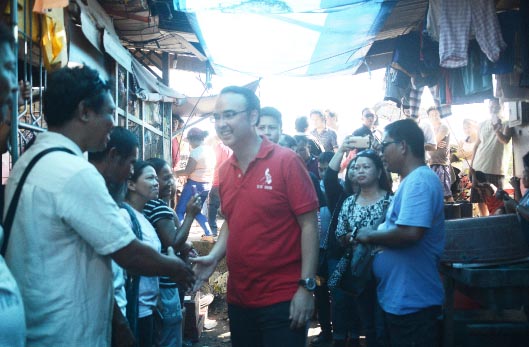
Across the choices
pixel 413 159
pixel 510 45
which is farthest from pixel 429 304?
pixel 510 45

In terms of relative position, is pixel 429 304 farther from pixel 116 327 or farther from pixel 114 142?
pixel 114 142

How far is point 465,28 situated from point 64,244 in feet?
16.5

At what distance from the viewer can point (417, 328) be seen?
314 cm

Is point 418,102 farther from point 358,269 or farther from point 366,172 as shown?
point 358,269

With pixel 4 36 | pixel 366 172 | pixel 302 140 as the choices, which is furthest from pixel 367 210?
pixel 4 36

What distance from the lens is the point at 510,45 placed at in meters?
5.67

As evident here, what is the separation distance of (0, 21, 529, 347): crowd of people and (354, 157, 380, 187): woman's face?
2 centimetres

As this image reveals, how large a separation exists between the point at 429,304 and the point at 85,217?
2.26 meters

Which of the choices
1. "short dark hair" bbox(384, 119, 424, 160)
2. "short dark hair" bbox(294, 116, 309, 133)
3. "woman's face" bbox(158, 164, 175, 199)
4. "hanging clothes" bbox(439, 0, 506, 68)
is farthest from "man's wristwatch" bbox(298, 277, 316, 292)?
"short dark hair" bbox(294, 116, 309, 133)

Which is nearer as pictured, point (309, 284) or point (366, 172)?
point (309, 284)

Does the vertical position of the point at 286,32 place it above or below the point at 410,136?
above

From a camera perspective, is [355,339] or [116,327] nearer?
[116,327]

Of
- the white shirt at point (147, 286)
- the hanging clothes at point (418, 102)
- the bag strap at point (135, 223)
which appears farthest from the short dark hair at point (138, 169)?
the hanging clothes at point (418, 102)

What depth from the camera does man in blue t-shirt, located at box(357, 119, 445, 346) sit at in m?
3.13
